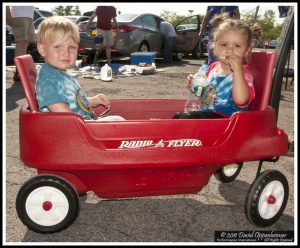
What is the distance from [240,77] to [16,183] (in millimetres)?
1673

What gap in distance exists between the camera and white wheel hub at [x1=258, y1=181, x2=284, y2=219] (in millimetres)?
2477

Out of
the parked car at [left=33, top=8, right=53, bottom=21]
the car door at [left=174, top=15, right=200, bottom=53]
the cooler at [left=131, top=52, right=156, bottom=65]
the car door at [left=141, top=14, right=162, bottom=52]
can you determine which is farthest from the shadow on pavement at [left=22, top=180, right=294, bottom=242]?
the parked car at [left=33, top=8, right=53, bottom=21]

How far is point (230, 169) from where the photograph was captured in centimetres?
317

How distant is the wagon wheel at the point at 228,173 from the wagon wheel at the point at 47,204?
124 centimetres

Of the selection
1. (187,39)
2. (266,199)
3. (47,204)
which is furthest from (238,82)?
(187,39)

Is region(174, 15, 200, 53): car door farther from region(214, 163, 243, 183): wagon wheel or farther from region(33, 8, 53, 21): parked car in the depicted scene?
region(214, 163, 243, 183): wagon wheel

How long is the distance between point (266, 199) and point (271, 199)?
0.03m

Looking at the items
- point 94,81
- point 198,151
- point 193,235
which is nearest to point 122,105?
point 198,151

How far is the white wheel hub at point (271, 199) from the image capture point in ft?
8.13

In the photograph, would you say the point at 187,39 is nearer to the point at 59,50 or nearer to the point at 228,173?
the point at 228,173

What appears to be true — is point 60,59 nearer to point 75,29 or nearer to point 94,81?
point 75,29

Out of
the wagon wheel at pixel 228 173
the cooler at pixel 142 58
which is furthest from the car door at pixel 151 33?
the wagon wheel at pixel 228 173

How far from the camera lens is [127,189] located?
98.2 inches

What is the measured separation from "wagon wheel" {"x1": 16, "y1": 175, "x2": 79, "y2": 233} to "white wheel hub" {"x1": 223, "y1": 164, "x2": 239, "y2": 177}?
4.16 feet
